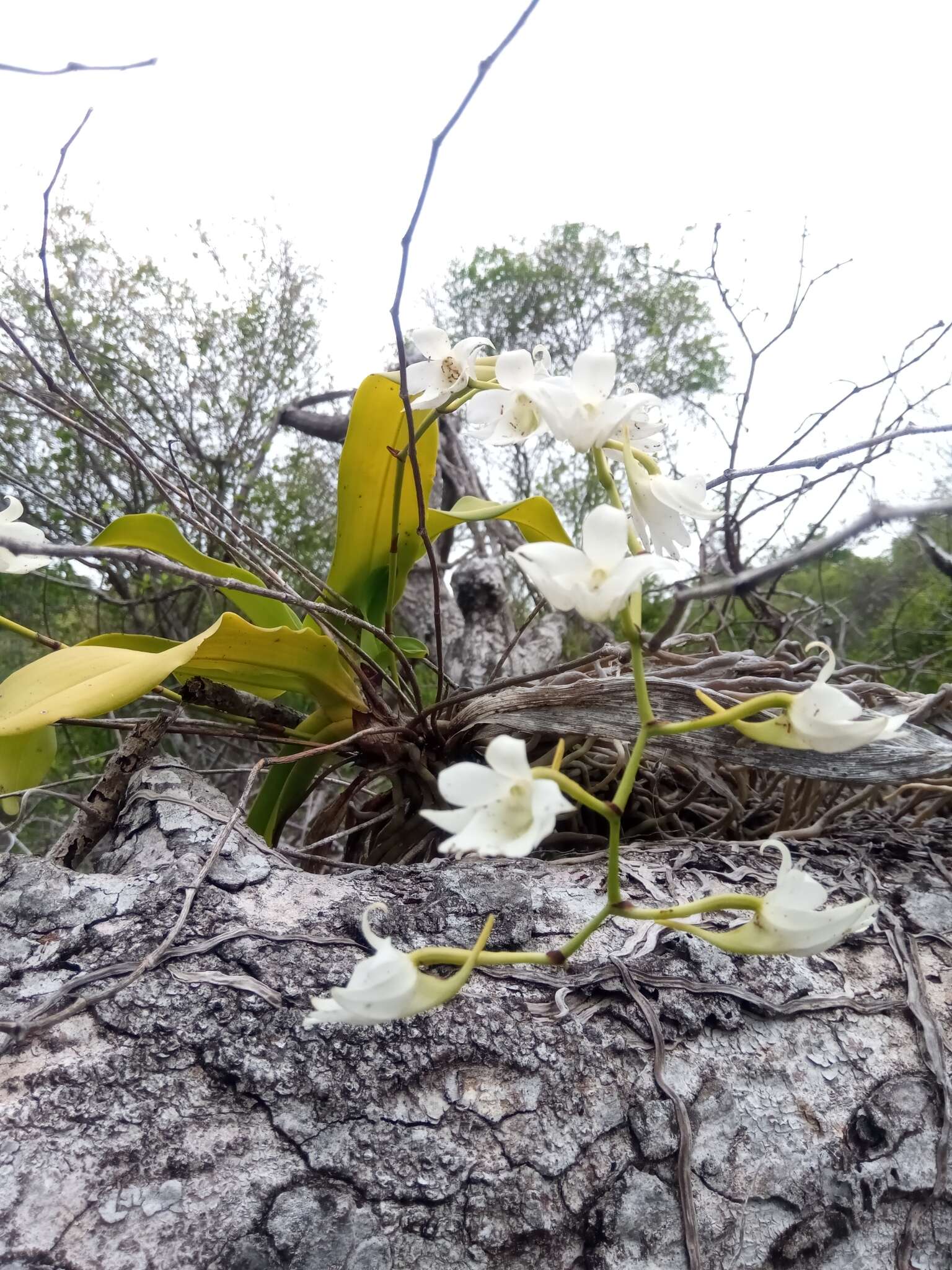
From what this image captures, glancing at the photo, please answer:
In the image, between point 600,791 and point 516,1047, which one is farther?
point 600,791

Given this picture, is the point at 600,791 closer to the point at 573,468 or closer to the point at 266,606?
the point at 266,606

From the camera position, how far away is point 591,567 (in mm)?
228

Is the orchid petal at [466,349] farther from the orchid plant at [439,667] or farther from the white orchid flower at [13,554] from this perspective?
the white orchid flower at [13,554]

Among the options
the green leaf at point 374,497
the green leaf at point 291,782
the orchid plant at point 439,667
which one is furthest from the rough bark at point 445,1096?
the green leaf at point 374,497

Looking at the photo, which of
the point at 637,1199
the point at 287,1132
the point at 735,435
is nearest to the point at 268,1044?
the point at 287,1132

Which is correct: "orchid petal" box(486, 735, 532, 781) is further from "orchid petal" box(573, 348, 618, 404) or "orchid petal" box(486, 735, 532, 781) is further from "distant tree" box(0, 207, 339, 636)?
"distant tree" box(0, 207, 339, 636)

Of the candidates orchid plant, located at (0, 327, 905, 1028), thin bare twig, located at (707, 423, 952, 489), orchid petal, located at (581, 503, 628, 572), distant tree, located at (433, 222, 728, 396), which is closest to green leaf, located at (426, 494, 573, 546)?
orchid plant, located at (0, 327, 905, 1028)

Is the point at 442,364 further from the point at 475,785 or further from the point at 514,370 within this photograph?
the point at 475,785

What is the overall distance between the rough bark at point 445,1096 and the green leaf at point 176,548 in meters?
0.20

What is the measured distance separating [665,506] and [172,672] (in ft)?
0.87

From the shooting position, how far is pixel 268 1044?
0.28m

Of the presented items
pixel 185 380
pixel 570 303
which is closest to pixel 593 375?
pixel 185 380

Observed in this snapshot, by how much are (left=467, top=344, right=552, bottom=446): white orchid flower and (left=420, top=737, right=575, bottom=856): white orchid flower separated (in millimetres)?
193

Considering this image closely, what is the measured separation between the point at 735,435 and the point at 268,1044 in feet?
2.33
